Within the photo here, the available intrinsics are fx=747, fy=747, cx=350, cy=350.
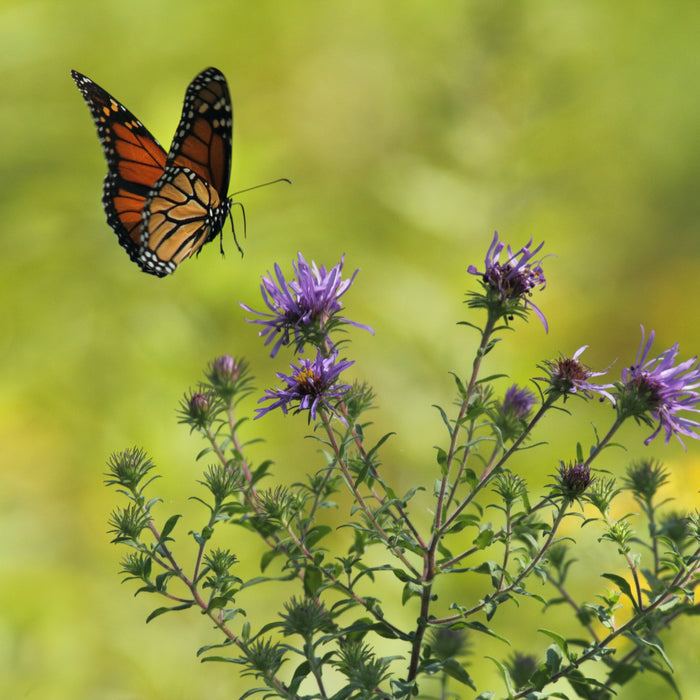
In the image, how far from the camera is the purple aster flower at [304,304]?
638mm

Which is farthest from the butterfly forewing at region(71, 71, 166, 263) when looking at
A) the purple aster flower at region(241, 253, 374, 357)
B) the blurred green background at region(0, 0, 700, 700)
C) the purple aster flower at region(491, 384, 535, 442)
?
the purple aster flower at region(491, 384, 535, 442)

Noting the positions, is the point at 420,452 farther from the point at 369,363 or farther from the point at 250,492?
the point at 250,492

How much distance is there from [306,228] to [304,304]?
1184 millimetres

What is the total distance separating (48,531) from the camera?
5.14 feet

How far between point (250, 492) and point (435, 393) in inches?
42.6

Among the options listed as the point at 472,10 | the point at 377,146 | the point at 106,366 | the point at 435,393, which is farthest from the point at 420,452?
the point at 472,10

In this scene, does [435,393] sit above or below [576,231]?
below

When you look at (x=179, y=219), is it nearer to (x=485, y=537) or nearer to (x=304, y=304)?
(x=304, y=304)

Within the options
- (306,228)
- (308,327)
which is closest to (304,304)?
(308,327)

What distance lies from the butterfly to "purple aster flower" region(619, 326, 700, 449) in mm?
644

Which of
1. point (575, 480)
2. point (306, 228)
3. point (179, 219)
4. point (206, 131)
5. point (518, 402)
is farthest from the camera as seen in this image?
point (306, 228)

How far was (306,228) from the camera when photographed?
1.80m

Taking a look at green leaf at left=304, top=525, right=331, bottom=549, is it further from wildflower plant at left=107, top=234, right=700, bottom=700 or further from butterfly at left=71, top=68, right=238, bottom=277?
butterfly at left=71, top=68, right=238, bottom=277

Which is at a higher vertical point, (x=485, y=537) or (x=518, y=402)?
(x=518, y=402)
